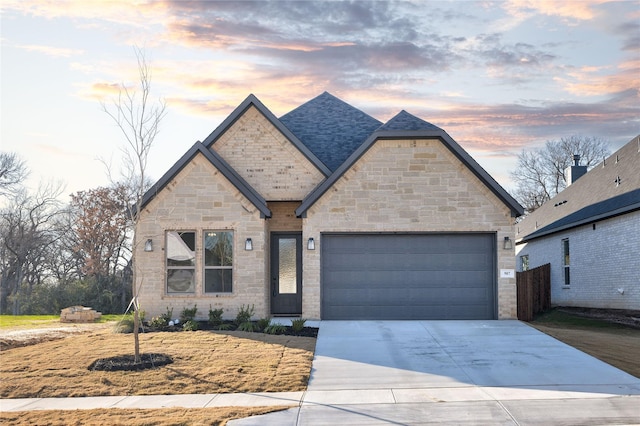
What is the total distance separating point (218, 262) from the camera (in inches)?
764

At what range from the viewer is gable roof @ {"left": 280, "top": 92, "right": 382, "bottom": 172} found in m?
22.5

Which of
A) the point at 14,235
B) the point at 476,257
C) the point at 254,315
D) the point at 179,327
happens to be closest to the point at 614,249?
the point at 476,257

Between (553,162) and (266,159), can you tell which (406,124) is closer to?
(266,159)

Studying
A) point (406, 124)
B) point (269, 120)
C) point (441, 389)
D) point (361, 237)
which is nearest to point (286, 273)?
point (361, 237)

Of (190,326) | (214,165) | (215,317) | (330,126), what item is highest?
(330,126)

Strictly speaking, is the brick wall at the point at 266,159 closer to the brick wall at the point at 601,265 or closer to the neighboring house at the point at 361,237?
the neighboring house at the point at 361,237

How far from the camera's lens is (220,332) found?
Result: 17.0 meters

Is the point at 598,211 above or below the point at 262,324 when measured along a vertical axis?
above

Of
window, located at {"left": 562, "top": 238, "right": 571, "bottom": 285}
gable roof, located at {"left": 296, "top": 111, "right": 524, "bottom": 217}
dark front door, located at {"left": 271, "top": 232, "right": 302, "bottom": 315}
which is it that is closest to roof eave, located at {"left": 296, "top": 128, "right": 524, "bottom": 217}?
gable roof, located at {"left": 296, "top": 111, "right": 524, "bottom": 217}

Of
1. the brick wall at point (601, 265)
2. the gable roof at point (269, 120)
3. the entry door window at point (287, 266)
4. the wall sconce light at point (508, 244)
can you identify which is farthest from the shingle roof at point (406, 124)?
the brick wall at point (601, 265)

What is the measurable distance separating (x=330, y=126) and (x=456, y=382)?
14.0 metres

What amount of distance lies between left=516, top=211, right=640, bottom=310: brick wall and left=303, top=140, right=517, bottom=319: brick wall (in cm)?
465

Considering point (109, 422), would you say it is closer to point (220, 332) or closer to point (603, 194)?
point (220, 332)

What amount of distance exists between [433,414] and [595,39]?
14.9m
